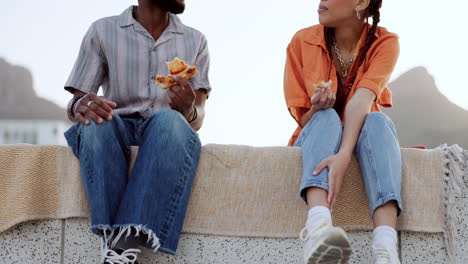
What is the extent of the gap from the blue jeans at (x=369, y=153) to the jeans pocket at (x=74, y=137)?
91 cm

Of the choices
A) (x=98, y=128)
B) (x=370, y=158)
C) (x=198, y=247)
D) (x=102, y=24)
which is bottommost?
(x=198, y=247)

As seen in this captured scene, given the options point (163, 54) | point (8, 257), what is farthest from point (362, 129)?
point (8, 257)

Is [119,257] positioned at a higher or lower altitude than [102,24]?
lower

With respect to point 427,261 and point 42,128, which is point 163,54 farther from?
point 42,128

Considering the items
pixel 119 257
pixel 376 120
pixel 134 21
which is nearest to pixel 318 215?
pixel 376 120

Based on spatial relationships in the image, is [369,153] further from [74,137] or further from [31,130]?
[31,130]

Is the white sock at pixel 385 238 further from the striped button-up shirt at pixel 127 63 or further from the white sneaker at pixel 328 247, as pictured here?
the striped button-up shirt at pixel 127 63

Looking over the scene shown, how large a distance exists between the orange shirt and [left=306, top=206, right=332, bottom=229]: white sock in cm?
70

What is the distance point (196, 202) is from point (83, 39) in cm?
100

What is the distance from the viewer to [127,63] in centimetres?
260

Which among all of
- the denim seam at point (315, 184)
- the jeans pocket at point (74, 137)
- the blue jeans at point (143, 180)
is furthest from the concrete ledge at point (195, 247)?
the denim seam at point (315, 184)

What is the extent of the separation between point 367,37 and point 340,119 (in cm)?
49

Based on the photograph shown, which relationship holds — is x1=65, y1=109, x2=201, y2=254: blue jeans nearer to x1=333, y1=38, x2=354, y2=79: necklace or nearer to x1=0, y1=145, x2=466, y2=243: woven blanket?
x1=0, y1=145, x2=466, y2=243: woven blanket

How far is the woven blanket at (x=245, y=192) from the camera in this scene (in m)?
2.26
